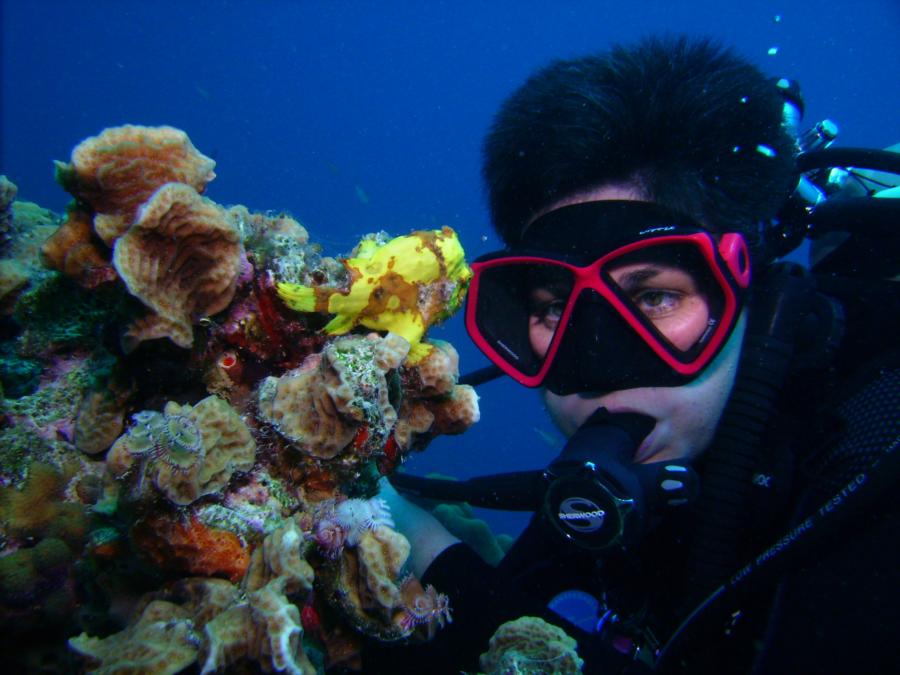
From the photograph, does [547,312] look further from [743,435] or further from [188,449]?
[188,449]

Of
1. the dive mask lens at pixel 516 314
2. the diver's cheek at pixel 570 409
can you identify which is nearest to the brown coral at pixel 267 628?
the diver's cheek at pixel 570 409

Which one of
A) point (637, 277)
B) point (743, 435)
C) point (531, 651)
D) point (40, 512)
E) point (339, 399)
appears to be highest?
point (637, 277)

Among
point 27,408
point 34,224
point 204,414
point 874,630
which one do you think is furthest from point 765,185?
point 34,224

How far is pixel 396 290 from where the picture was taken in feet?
5.95

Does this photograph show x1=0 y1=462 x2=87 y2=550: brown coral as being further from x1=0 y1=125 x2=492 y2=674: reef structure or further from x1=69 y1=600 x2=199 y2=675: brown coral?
A: x1=69 y1=600 x2=199 y2=675: brown coral

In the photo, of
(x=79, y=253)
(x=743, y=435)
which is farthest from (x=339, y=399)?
(x=743, y=435)

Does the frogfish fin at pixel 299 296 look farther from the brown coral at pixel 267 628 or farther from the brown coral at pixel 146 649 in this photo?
the brown coral at pixel 146 649

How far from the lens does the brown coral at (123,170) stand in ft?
5.21

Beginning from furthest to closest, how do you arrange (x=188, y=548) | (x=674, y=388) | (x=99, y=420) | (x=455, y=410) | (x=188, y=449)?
(x=674, y=388), (x=455, y=410), (x=99, y=420), (x=188, y=548), (x=188, y=449)

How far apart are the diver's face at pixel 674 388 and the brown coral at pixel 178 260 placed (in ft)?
5.86

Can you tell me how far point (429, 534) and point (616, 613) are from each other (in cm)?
118

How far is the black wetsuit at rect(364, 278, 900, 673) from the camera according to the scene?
1652 mm

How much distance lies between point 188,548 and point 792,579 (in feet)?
7.08

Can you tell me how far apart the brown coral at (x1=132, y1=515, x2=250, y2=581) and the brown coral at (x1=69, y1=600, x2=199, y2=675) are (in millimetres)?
171
